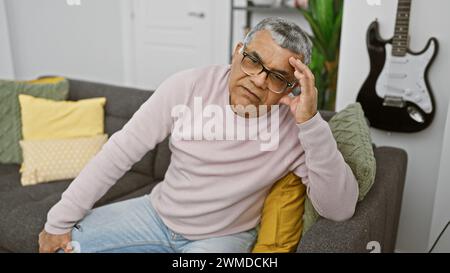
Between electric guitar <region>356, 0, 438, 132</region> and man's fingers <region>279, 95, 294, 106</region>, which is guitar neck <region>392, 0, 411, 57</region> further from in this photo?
man's fingers <region>279, 95, 294, 106</region>

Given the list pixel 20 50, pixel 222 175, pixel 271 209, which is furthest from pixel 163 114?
pixel 20 50

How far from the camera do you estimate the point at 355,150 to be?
112 centimetres

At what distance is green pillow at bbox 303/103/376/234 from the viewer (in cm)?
107

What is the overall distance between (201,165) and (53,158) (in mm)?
897

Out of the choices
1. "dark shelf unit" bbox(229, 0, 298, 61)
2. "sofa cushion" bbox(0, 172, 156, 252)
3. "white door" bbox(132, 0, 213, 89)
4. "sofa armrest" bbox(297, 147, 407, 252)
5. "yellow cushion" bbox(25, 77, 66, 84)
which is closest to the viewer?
"sofa armrest" bbox(297, 147, 407, 252)

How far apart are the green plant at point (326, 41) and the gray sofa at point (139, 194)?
3.27ft

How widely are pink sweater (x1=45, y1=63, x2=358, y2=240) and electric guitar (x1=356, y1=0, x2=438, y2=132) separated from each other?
2.13 feet

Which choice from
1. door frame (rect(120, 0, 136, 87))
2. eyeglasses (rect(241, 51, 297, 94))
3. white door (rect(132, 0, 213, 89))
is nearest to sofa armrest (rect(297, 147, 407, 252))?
eyeglasses (rect(241, 51, 297, 94))

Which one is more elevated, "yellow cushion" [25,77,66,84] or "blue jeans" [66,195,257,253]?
"yellow cushion" [25,77,66,84]

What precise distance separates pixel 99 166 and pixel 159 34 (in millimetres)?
2980

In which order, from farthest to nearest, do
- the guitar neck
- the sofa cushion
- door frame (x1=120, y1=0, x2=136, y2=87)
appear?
door frame (x1=120, y1=0, x2=136, y2=87) < the guitar neck < the sofa cushion

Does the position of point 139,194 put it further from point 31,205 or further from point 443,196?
point 443,196

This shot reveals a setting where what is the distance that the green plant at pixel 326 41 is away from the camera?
2.29 m

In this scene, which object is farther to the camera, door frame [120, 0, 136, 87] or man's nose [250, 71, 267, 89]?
door frame [120, 0, 136, 87]
